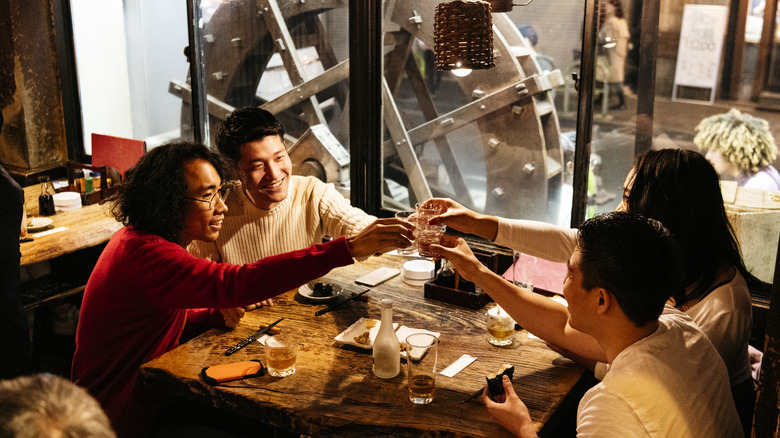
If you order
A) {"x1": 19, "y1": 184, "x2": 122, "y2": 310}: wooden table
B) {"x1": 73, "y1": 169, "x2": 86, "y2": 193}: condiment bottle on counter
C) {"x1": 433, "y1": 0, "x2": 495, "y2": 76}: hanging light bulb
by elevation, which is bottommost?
{"x1": 19, "y1": 184, "x2": 122, "y2": 310}: wooden table

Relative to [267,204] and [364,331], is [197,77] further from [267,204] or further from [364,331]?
[364,331]


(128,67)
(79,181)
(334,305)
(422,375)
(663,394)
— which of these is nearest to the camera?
(663,394)

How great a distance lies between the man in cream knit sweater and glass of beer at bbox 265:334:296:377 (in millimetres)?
947

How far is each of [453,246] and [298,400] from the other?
37.3 inches

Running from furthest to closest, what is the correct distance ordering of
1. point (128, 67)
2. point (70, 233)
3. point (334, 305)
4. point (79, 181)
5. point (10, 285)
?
point (128, 67), point (79, 181), point (70, 233), point (10, 285), point (334, 305)

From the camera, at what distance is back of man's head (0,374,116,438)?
0.89m

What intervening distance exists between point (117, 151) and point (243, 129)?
2.48 meters

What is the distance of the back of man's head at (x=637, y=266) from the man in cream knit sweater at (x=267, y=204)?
1359 millimetres

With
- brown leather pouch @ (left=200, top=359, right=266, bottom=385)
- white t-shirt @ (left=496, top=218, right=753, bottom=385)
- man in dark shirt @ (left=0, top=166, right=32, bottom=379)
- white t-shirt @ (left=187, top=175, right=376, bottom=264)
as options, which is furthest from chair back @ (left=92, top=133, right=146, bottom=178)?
white t-shirt @ (left=496, top=218, right=753, bottom=385)

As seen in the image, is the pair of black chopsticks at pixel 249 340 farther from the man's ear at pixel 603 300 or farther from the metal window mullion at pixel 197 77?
the metal window mullion at pixel 197 77

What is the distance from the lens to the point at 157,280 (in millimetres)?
2152

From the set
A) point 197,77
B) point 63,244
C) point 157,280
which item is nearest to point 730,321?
point 157,280

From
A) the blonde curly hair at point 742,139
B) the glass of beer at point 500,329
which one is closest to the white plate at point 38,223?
the glass of beer at point 500,329

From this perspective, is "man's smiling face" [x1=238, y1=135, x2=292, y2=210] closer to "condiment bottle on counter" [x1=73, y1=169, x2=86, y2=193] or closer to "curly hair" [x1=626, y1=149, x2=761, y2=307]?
"curly hair" [x1=626, y1=149, x2=761, y2=307]
